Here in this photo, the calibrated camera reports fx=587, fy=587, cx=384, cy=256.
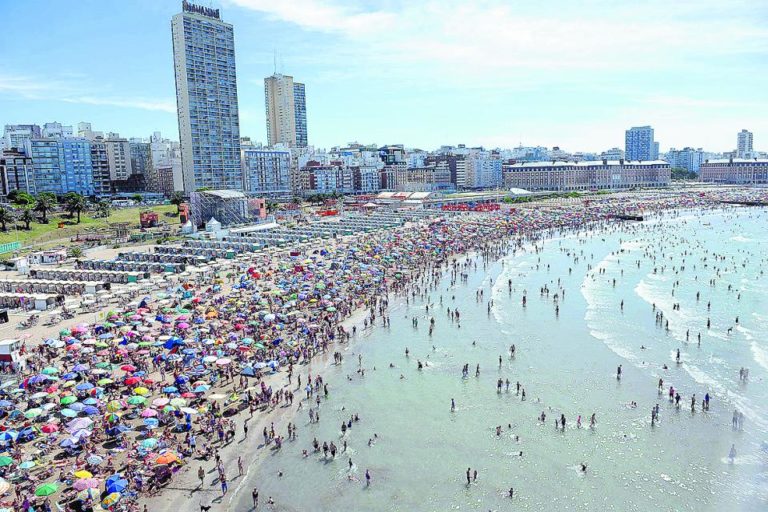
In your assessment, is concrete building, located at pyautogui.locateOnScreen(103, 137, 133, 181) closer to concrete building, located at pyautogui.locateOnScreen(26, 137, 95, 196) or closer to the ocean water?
concrete building, located at pyautogui.locateOnScreen(26, 137, 95, 196)

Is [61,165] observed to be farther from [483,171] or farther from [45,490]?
[483,171]

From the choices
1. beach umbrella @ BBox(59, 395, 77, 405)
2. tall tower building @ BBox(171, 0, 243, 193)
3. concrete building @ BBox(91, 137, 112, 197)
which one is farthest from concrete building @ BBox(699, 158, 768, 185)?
beach umbrella @ BBox(59, 395, 77, 405)

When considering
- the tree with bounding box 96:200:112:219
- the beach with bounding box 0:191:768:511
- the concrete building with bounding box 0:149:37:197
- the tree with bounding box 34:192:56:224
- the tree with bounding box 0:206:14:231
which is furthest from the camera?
the concrete building with bounding box 0:149:37:197

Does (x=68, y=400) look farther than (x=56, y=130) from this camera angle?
No

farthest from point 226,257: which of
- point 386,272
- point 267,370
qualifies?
point 267,370

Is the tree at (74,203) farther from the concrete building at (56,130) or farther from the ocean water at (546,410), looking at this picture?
the concrete building at (56,130)

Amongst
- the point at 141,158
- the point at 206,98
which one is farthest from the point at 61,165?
→ the point at 141,158
